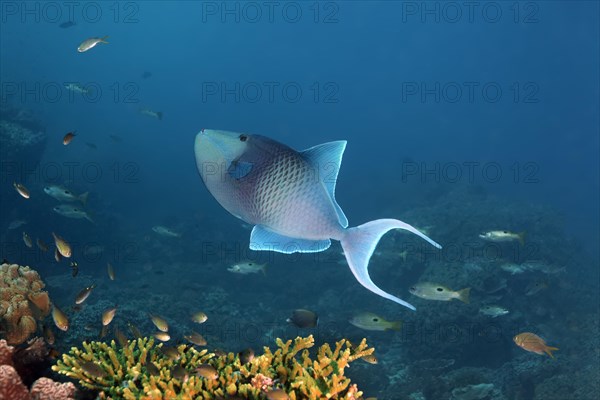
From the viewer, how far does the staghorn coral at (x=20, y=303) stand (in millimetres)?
3865

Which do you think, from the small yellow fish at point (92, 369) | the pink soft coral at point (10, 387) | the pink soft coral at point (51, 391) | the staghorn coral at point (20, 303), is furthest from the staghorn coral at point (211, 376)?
the staghorn coral at point (20, 303)

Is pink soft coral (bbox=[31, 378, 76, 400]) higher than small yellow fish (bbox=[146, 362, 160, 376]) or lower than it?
lower

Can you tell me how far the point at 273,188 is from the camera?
1.40 m

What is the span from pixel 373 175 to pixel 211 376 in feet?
114

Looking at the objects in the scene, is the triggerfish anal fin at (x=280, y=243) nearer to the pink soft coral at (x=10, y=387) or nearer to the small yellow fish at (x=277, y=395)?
the small yellow fish at (x=277, y=395)

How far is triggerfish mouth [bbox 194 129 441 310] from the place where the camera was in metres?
1.36

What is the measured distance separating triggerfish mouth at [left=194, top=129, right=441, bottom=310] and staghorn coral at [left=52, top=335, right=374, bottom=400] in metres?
1.23

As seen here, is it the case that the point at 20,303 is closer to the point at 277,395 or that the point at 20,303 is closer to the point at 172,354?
the point at 172,354

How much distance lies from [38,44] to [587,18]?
156614 mm

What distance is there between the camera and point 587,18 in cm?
5678

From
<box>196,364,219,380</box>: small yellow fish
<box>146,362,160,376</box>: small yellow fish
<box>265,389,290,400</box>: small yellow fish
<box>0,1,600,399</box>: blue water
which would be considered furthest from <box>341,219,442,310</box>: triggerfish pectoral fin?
<box>0,1,600,399</box>: blue water

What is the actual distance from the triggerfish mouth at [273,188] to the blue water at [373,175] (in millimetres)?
4792

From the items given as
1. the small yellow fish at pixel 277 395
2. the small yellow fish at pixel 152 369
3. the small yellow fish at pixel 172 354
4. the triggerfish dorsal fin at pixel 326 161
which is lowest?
the small yellow fish at pixel 172 354

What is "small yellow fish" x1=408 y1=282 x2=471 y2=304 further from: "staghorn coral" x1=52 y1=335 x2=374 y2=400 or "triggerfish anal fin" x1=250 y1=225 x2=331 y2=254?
"triggerfish anal fin" x1=250 y1=225 x2=331 y2=254
